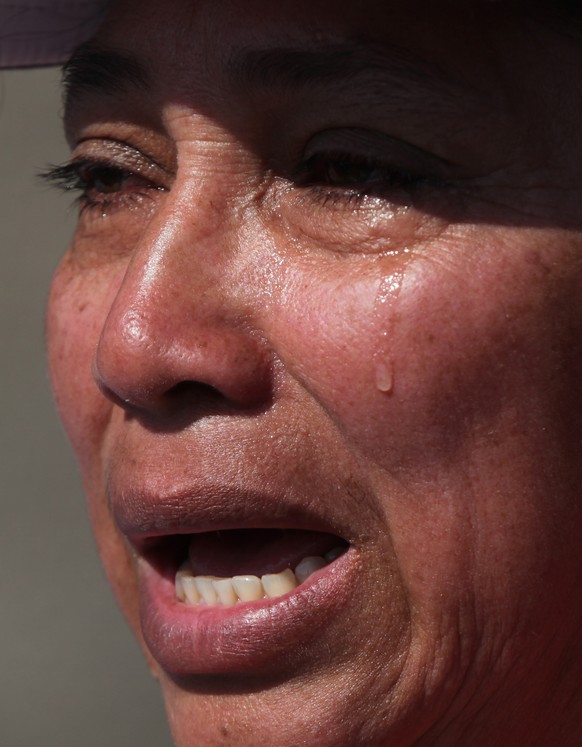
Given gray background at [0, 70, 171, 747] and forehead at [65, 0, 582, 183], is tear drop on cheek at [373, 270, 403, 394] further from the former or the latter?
gray background at [0, 70, 171, 747]

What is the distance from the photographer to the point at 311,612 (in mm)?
2014

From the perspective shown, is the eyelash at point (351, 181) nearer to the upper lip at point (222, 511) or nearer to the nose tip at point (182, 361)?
the nose tip at point (182, 361)

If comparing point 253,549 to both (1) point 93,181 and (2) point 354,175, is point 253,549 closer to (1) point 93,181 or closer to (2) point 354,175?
(2) point 354,175

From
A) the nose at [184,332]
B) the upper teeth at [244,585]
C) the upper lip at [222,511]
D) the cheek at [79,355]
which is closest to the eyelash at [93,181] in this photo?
the cheek at [79,355]

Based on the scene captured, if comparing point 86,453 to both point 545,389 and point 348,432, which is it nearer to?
point 348,432

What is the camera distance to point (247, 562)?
2.19 metres

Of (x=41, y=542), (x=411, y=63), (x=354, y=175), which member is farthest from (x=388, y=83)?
(x=41, y=542)

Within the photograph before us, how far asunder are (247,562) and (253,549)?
0.02m

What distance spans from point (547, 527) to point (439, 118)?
1.96 feet

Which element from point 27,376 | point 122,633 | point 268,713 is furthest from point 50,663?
point 268,713

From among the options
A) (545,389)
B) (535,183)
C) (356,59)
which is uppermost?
(356,59)

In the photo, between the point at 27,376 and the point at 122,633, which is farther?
the point at 27,376

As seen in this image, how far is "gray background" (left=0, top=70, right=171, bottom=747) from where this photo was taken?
186 inches

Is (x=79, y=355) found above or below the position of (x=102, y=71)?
below
